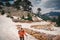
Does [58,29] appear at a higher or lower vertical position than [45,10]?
lower

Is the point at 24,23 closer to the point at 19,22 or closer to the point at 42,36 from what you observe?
the point at 19,22

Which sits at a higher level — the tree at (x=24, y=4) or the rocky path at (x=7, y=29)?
the tree at (x=24, y=4)

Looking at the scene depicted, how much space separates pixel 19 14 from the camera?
8.13 feet

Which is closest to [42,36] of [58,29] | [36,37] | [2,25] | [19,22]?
[36,37]

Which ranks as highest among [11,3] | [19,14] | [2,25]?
[11,3]

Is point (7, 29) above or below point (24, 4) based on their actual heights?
below

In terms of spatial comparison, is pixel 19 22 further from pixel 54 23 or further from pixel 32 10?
pixel 54 23

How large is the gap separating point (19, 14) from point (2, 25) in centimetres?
32

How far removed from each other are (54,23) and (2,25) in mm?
810

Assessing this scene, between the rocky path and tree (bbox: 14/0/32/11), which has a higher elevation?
tree (bbox: 14/0/32/11)

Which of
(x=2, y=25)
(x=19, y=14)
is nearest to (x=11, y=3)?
(x=19, y=14)

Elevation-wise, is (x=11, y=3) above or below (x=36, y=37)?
above

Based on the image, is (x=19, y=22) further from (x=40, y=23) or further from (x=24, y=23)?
(x=40, y=23)

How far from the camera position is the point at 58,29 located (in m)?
2.42
